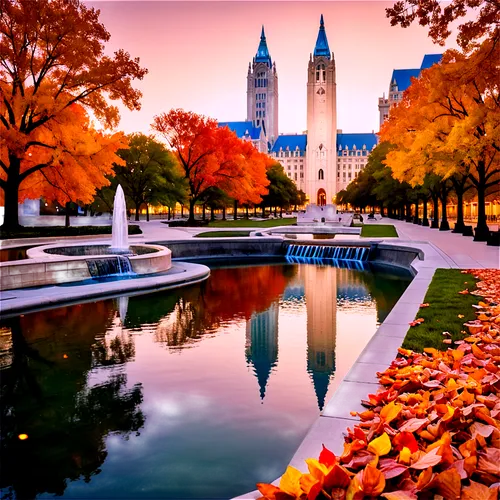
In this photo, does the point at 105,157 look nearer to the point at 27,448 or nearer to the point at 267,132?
the point at 27,448

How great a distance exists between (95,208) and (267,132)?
155 meters

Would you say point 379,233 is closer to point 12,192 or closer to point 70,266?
point 12,192

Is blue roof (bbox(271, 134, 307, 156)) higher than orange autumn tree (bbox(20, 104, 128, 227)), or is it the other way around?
blue roof (bbox(271, 134, 307, 156))

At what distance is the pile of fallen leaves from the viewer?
3.36m

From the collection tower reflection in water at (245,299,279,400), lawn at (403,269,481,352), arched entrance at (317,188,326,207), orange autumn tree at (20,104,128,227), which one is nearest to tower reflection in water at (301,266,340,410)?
tower reflection in water at (245,299,279,400)

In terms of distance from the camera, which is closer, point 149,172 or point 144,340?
point 144,340

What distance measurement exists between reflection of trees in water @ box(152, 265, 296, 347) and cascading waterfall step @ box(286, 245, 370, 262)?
5494 mm

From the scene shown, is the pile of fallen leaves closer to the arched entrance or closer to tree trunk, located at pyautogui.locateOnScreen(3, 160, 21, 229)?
tree trunk, located at pyautogui.locateOnScreen(3, 160, 21, 229)

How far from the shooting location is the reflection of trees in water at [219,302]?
11125mm

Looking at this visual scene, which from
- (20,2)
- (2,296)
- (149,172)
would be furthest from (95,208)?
(2,296)

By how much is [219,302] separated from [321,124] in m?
159

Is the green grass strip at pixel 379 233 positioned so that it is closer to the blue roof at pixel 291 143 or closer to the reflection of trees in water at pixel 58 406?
the reflection of trees in water at pixel 58 406

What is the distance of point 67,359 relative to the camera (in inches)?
349

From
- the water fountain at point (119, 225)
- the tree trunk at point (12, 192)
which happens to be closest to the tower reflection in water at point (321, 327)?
the water fountain at point (119, 225)
